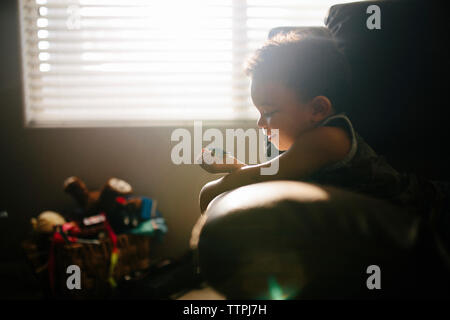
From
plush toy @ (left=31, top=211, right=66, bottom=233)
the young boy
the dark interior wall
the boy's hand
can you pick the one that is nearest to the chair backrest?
the young boy

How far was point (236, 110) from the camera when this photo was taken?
1591 millimetres

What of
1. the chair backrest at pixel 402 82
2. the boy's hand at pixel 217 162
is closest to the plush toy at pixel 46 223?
the boy's hand at pixel 217 162

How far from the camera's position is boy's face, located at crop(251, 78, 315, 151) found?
→ 0.66 metres

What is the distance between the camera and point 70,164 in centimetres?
150

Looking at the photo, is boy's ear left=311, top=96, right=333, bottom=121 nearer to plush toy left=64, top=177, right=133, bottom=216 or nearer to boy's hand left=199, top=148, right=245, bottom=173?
boy's hand left=199, top=148, right=245, bottom=173

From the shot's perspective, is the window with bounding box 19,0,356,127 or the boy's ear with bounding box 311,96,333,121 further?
the window with bounding box 19,0,356,127

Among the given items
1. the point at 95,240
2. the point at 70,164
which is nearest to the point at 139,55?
the point at 70,164

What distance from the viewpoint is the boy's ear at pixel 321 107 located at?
2.17 feet

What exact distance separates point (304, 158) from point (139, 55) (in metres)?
1.26

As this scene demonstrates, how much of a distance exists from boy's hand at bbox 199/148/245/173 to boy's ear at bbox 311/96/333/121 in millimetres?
213

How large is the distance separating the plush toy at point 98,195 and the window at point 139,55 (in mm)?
367

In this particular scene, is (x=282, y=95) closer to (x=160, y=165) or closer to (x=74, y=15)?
(x=160, y=165)

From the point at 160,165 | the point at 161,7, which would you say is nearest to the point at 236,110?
the point at 160,165
